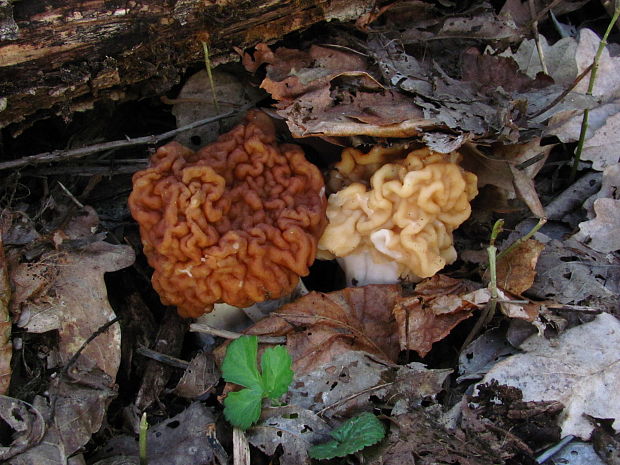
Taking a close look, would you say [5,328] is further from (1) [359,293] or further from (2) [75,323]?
(1) [359,293]

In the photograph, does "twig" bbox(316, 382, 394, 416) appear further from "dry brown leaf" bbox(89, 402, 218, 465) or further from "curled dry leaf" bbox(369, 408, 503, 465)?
"dry brown leaf" bbox(89, 402, 218, 465)

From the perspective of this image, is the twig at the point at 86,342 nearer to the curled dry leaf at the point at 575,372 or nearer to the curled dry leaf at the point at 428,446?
the curled dry leaf at the point at 428,446

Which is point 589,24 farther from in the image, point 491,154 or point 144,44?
point 144,44

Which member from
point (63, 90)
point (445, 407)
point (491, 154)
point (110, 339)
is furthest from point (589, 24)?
point (110, 339)

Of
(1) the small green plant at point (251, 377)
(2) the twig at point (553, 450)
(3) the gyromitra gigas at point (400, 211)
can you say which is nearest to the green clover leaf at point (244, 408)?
(1) the small green plant at point (251, 377)

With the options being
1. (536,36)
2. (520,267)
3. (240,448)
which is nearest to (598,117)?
(536,36)

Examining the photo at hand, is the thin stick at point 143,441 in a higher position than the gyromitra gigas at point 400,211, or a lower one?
lower

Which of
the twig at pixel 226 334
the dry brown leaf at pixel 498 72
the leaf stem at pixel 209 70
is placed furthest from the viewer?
the dry brown leaf at pixel 498 72

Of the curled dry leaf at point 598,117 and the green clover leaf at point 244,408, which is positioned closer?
the green clover leaf at point 244,408
